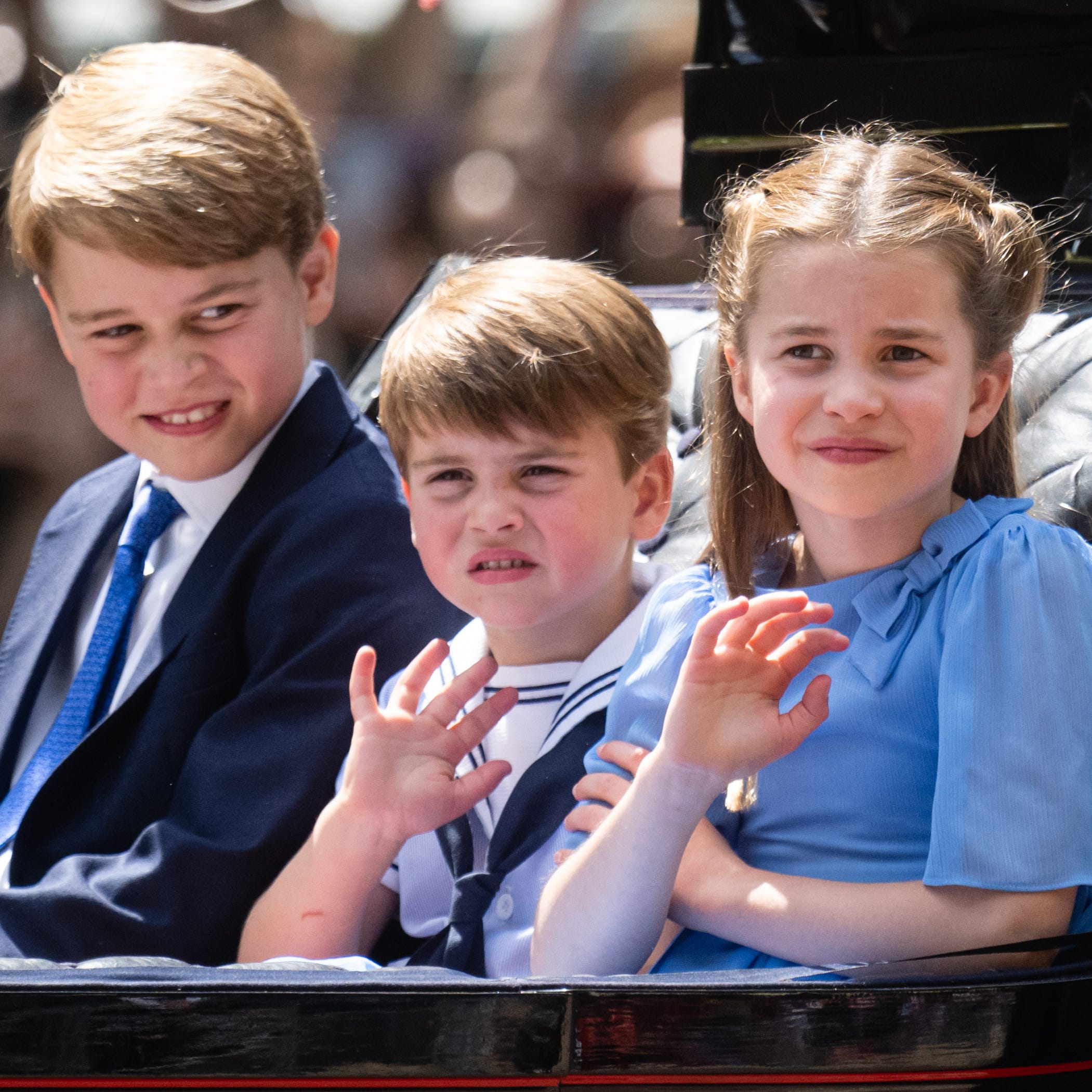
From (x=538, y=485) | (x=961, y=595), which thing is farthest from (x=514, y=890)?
(x=961, y=595)

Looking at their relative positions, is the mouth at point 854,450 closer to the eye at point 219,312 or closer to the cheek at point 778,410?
the cheek at point 778,410

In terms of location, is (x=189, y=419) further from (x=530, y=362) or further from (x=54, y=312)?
(x=530, y=362)

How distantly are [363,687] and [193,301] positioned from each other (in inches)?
19.0

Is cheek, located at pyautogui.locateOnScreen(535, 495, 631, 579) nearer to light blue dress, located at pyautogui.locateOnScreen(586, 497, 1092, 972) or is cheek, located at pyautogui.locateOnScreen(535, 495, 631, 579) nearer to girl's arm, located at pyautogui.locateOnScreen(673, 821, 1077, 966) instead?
light blue dress, located at pyautogui.locateOnScreen(586, 497, 1092, 972)

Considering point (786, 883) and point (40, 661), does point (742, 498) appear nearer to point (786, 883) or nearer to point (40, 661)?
point (786, 883)

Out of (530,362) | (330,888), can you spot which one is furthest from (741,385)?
(330,888)

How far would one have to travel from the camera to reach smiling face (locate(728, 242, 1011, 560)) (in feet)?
3.49

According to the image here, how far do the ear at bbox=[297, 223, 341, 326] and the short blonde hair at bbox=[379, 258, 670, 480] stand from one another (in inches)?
9.9

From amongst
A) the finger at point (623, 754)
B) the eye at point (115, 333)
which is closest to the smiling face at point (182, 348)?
the eye at point (115, 333)

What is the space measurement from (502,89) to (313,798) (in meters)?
2.43

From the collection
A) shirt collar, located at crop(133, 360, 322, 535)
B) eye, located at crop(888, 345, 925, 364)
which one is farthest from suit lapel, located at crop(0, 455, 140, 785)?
eye, located at crop(888, 345, 925, 364)

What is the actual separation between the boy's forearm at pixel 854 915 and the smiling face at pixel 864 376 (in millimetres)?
280

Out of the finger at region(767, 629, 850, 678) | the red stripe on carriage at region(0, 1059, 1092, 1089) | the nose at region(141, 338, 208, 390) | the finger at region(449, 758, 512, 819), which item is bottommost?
the red stripe on carriage at region(0, 1059, 1092, 1089)

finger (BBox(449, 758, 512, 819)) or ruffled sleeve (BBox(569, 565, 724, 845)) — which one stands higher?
ruffled sleeve (BBox(569, 565, 724, 845))
